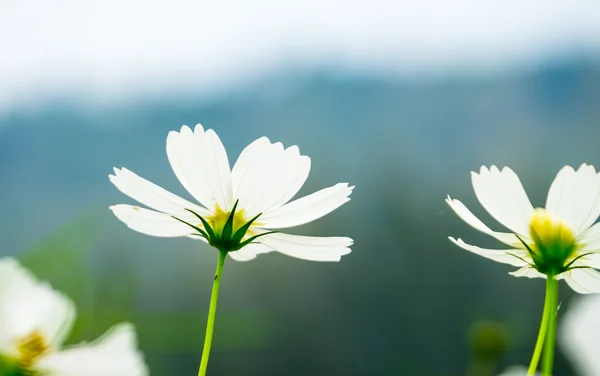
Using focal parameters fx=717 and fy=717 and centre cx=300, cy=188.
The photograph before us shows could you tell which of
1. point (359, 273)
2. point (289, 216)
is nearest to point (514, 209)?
point (289, 216)

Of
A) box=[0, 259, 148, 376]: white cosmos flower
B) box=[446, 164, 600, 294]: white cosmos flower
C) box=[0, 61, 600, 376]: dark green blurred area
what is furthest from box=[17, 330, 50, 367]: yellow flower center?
box=[0, 61, 600, 376]: dark green blurred area

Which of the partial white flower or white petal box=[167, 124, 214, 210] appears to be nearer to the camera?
the partial white flower

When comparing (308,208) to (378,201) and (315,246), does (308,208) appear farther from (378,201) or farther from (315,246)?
(378,201)

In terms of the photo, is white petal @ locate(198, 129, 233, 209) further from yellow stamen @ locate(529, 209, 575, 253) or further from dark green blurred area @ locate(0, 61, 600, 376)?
dark green blurred area @ locate(0, 61, 600, 376)

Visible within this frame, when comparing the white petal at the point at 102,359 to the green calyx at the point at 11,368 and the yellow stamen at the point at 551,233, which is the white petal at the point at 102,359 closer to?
the green calyx at the point at 11,368

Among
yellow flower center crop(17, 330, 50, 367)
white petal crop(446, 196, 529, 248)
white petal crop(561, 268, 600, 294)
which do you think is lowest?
yellow flower center crop(17, 330, 50, 367)

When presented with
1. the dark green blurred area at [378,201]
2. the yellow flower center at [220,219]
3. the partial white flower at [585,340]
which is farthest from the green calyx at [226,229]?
the dark green blurred area at [378,201]

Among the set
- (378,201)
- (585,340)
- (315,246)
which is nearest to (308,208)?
(315,246)
